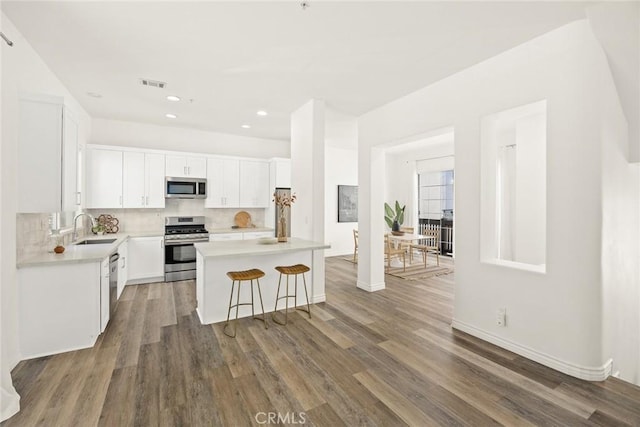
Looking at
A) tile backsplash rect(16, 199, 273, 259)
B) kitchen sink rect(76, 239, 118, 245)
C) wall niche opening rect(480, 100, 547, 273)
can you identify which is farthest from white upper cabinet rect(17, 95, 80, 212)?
wall niche opening rect(480, 100, 547, 273)

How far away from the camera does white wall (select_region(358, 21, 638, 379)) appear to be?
91.0 inches

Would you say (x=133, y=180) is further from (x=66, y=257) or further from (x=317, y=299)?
(x=317, y=299)

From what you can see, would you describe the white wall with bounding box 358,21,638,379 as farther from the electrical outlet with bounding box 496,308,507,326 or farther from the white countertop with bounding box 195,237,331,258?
the white countertop with bounding box 195,237,331,258

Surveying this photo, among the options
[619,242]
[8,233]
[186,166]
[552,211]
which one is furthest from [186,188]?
[619,242]

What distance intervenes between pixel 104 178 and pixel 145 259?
61.1 inches

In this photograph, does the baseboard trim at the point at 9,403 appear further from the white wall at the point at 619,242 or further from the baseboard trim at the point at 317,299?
the white wall at the point at 619,242

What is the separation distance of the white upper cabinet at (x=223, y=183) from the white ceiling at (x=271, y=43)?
1756 mm

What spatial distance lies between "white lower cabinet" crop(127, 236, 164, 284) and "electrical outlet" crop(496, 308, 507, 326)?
5.04 m

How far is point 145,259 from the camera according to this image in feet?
16.1

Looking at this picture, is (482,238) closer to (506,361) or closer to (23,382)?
(506,361)

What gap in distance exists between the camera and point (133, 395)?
2.12 meters

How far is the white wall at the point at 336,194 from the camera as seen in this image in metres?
7.88

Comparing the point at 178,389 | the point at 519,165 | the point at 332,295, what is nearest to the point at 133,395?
the point at 178,389

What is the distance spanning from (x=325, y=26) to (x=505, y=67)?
184 cm
